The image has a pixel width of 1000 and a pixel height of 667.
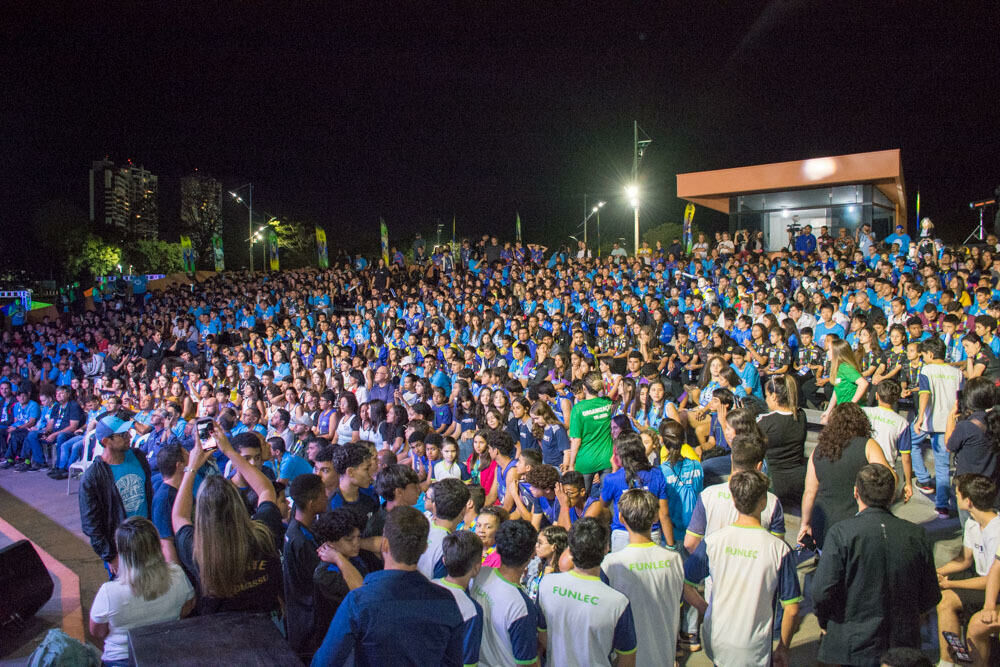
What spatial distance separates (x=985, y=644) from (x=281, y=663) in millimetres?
3279

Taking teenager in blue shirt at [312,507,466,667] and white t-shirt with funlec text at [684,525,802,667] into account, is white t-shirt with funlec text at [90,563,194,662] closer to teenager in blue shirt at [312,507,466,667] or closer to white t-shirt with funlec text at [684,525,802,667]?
teenager in blue shirt at [312,507,466,667]

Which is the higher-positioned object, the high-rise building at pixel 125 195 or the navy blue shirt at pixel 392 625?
the high-rise building at pixel 125 195

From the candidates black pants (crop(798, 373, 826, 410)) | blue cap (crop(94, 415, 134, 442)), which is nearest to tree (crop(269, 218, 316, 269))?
blue cap (crop(94, 415, 134, 442))

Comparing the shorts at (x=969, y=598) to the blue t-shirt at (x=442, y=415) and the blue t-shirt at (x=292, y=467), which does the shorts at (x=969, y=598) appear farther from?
Result: the blue t-shirt at (x=442, y=415)

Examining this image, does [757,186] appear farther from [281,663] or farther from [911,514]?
[281,663]

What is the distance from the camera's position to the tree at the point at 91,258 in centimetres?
4550

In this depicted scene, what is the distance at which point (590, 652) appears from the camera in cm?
298

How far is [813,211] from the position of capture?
21172 millimetres

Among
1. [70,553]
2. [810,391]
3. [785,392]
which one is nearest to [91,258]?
[70,553]

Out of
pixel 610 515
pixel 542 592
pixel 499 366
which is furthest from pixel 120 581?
pixel 499 366

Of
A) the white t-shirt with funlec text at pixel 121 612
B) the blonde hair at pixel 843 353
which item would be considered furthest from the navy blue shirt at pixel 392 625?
the blonde hair at pixel 843 353

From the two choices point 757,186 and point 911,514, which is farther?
point 757,186

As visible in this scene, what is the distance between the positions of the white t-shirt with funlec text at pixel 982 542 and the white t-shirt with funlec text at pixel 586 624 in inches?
78.0

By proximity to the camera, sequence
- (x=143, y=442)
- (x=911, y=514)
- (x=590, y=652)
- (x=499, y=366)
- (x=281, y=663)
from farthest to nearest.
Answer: (x=499, y=366) → (x=143, y=442) → (x=911, y=514) → (x=590, y=652) → (x=281, y=663)
